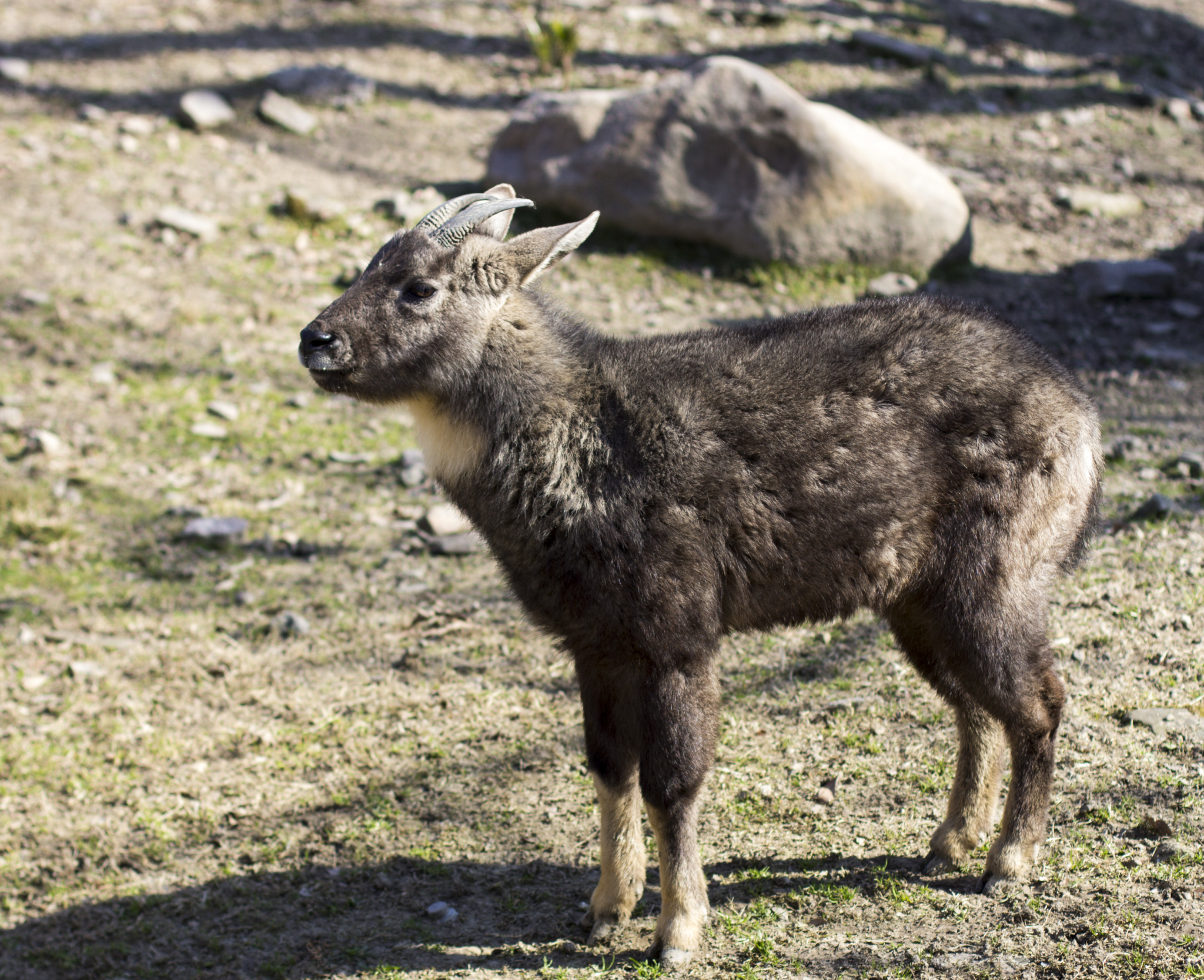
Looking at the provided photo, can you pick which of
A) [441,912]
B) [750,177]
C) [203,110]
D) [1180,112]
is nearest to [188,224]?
[203,110]

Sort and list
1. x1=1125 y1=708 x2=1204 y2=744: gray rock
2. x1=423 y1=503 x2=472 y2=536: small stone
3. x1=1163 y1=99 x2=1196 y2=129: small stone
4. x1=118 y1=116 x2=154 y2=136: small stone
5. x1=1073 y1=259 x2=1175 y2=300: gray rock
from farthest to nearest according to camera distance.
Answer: x1=1163 y1=99 x2=1196 y2=129: small stone → x1=118 y1=116 x2=154 y2=136: small stone → x1=1073 y1=259 x2=1175 y2=300: gray rock → x1=423 y1=503 x2=472 y2=536: small stone → x1=1125 y1=708 x2=1204 y2=744: gray rock

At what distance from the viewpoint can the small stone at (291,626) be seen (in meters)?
6.52

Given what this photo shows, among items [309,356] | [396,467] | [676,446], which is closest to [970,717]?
[676,446]

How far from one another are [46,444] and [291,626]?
2.63 m

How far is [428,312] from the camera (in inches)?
168

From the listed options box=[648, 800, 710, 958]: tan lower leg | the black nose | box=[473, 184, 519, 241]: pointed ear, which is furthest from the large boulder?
box=[648, 800, 710, 958]: tan lower leg

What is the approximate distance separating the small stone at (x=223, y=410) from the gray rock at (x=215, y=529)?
45.8 inches

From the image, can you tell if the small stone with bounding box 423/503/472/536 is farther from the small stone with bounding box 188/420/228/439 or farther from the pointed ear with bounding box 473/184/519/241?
the pointed ear with bounding box 473/184/519/241

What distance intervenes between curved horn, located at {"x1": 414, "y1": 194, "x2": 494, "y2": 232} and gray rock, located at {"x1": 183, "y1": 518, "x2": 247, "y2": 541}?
11.6 feet

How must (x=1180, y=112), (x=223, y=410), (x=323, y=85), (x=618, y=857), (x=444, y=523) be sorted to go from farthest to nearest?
(x=1180, y=112) → (x=323, y=85) → (x=223, y=410) → (x=444, y=523) → (x=618, y=857)

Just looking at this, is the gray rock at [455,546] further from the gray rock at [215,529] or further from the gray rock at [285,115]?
the gray rock at [285,115]

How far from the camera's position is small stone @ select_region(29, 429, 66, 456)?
25.6 feet

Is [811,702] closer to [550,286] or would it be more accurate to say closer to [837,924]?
[837,924]

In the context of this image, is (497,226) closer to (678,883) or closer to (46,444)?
(678,883)
